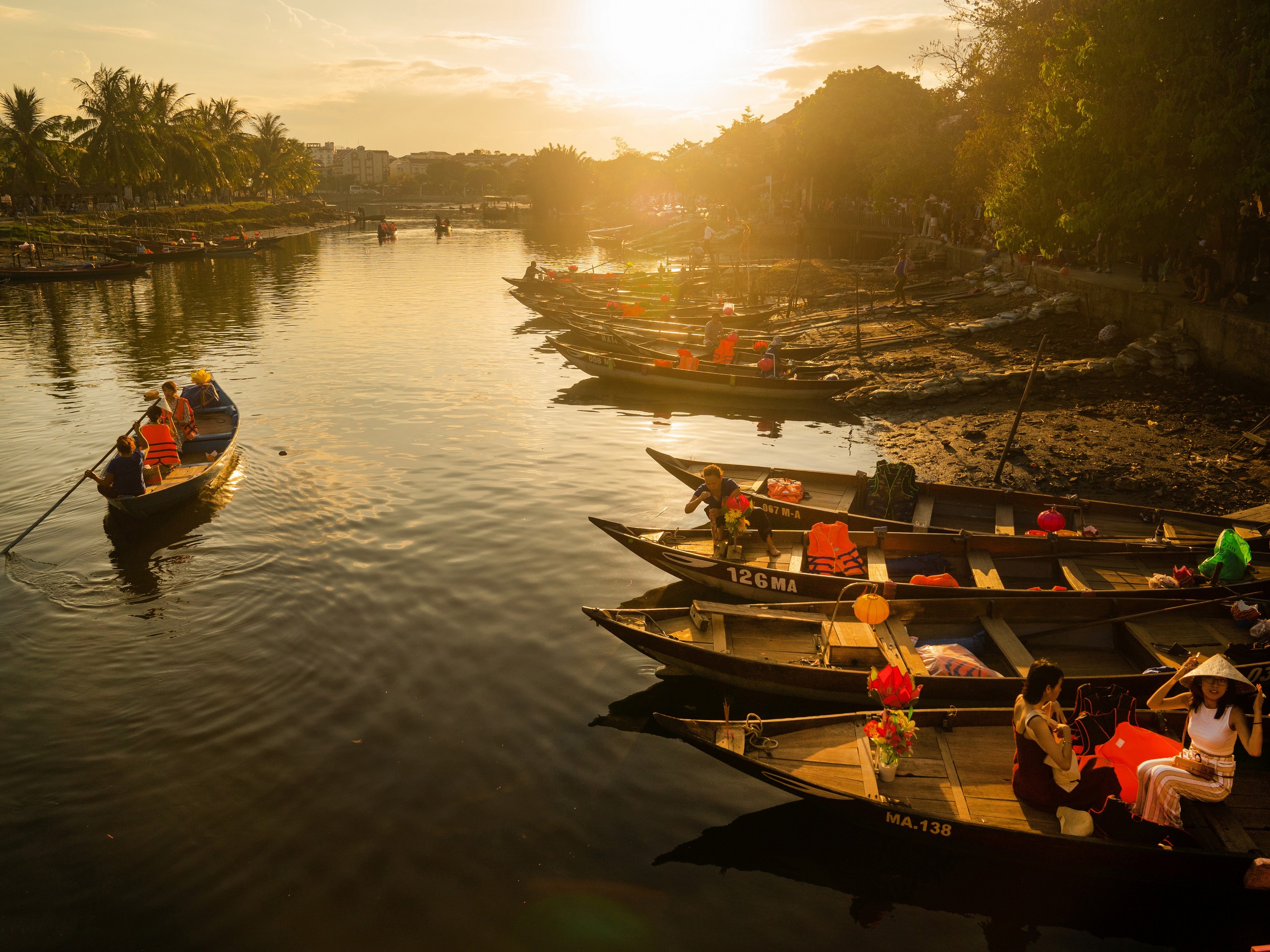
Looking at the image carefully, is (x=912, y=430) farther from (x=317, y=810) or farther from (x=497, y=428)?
(x=317, y=810)

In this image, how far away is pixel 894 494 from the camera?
46.8ft

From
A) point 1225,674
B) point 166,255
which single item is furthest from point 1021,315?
point 166,255

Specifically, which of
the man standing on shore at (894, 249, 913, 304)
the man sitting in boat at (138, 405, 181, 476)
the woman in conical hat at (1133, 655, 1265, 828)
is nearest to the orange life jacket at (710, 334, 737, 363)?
the man standing on shore at (894, 249, 913, 304)

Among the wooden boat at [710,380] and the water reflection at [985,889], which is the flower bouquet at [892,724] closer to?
the water reflection at [985,889]

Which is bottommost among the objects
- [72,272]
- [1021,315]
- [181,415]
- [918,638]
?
[918,638]

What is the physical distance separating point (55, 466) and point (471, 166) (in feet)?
650

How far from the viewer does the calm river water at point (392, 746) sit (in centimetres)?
764

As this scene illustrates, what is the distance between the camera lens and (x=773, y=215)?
81938 mm

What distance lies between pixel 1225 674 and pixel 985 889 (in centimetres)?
314

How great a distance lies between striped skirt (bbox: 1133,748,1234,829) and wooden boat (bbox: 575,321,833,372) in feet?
70.7

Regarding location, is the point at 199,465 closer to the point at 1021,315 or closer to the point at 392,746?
the point at 392,746

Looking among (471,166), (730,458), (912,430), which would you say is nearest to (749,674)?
(730,458)

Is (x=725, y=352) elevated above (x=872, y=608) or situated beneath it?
elevated above

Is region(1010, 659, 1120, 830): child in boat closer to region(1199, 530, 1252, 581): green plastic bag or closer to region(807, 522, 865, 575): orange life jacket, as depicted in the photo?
region(807, 522, 865, 575): orange life jacket
